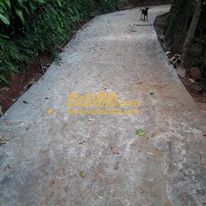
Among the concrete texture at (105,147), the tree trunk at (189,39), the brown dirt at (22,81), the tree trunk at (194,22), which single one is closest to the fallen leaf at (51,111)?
the concrete texture at (105,147)

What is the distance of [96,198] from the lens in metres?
3.71

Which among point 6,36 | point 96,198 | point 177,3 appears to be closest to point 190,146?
point 96,198

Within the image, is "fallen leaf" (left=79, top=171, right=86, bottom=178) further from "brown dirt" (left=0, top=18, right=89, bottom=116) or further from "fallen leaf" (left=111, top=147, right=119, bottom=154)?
"brown dirt" (left=0, top=18, right=89, bottom=116)

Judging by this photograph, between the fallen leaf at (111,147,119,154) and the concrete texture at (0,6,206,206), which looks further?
the fallen leaf at (111,147,119,154)

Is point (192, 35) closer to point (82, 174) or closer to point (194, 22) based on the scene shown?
point (194, 22)

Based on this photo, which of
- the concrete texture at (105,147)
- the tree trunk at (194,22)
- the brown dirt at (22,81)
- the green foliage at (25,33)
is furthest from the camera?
the tree trunk at (194,22)

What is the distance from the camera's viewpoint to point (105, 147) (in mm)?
4699

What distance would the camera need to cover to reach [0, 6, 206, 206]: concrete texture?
3773 mm

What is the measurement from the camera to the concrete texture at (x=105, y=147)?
377 centimetres

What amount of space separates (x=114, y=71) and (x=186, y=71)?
186 cm

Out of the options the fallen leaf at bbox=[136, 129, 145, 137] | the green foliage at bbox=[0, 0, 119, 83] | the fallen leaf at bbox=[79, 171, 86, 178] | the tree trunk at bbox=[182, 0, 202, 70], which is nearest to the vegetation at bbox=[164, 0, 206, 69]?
the tree trunk at bbox=[182, 0, 202, 70]

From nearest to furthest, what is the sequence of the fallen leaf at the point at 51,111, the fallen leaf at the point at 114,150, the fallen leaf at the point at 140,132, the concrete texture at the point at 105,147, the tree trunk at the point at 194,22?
1. the concrete texture at the point at 105,147
2. the fallen leaf at the point at 114,150
3. the fallen leaf at the point at 140,132
4. the fallen leaf at the point at 51,111
5. the tree trunk at the point at 194,22

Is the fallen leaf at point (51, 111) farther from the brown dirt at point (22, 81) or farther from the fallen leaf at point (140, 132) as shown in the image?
the fallen leaf at point (140, 132)

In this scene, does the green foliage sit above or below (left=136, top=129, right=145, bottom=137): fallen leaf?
above
